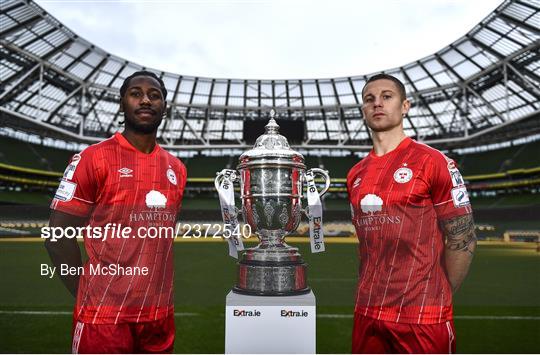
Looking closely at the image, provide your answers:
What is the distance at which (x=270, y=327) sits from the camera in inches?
106

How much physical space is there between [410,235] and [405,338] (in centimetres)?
68

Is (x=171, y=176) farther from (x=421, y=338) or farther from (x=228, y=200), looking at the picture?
(x=421, y=338)

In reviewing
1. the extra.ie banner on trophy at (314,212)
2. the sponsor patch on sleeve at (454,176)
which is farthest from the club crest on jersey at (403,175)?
the extra.ie banner on trophy at (314,212)

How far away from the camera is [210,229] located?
10.4ft

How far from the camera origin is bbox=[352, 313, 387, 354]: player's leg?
2.66 m

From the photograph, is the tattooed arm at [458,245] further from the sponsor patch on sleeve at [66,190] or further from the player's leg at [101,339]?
the sponsor patch on sleeve at [66,190]

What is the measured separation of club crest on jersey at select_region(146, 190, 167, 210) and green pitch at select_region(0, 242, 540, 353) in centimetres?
86

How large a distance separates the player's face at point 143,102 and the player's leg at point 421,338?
2103 millimetres

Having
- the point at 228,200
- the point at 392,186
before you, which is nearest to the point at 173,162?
the point at 228,200

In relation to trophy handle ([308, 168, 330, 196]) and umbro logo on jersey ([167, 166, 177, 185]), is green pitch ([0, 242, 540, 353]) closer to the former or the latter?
umbro logo on jersey ([167, 166, 177, 185])

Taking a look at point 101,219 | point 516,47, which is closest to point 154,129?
point 101,219

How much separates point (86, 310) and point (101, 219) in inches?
24.4

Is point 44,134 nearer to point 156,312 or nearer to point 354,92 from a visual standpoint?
point 354,92

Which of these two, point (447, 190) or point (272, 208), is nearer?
point (447, 190)
